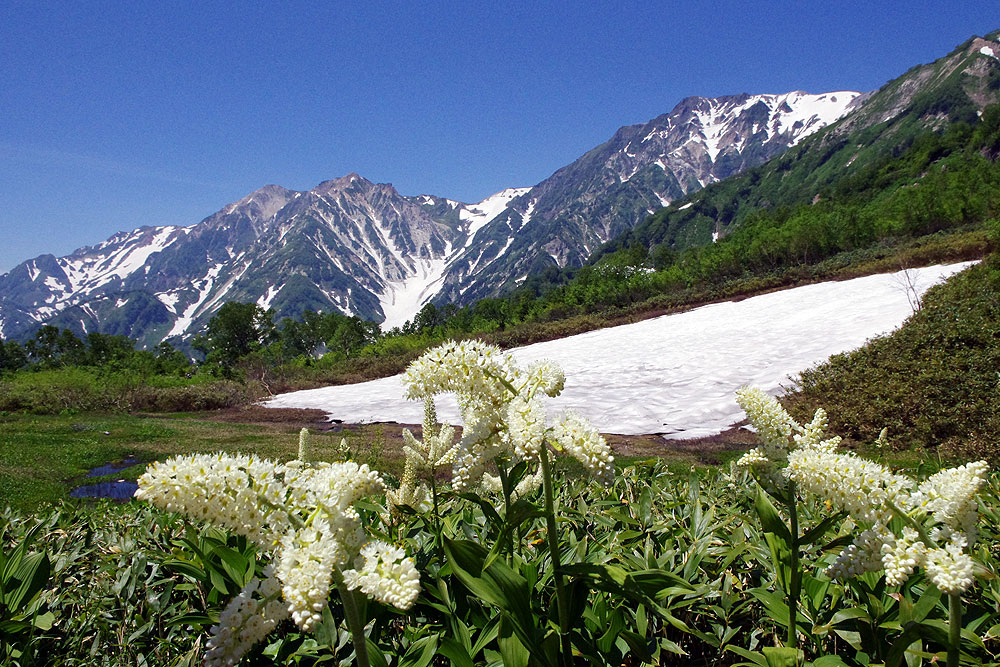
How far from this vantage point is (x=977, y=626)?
6.40 feet

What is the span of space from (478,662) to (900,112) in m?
235

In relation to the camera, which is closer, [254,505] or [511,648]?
[254,505]

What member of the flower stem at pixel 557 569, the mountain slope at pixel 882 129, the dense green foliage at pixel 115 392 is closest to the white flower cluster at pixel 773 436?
the flower stem at pixel 557 569

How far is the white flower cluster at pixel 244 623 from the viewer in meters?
1.44

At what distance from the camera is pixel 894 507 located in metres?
1.59

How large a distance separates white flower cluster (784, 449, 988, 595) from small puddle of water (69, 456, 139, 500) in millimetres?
12712

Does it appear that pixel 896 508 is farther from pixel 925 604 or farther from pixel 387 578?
pixel 387 578

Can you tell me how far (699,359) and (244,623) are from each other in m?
24.1

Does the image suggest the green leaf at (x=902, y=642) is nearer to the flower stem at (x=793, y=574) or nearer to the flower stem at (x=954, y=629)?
the flower stem at (x=954, y=629)

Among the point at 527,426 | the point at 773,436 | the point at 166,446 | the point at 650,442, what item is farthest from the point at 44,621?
the point at 166,446

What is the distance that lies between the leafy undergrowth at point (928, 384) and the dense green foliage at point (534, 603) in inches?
372

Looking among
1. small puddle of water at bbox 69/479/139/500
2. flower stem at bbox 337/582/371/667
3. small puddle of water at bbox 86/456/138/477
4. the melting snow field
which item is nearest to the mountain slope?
the melting snow field

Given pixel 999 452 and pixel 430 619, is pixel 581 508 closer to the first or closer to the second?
pixel 430 619

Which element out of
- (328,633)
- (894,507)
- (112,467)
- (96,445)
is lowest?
(112,467)
